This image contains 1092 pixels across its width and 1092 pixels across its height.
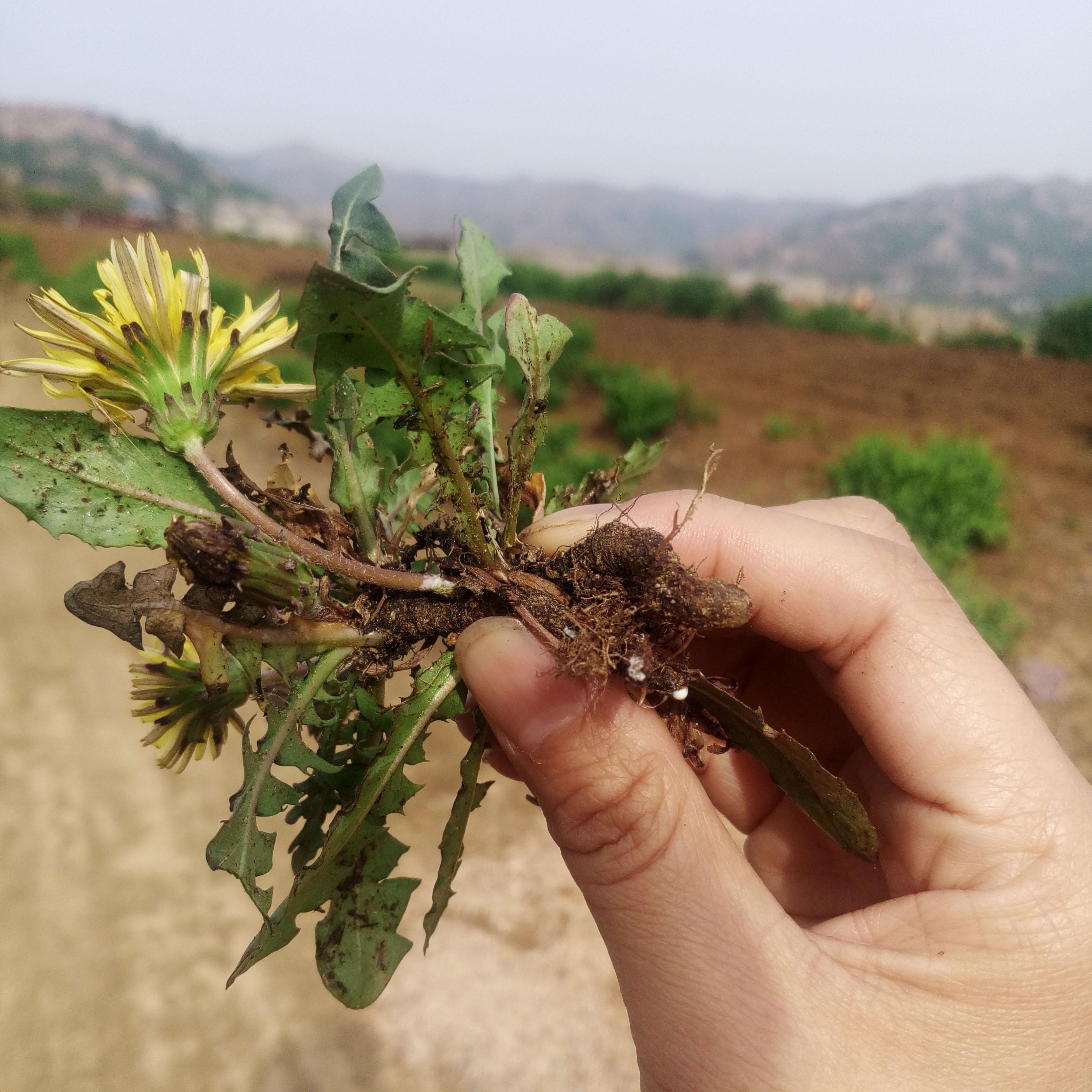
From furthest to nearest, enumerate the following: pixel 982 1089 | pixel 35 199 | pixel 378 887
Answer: pixel 35 199, pixel 378 887, pixel 982 1089

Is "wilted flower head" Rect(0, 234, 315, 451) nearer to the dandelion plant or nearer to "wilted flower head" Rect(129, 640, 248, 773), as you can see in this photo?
the dandelion plant

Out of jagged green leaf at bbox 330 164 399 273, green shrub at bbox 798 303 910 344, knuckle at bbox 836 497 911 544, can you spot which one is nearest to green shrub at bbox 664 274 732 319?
green shrub at bbox 798 303 910 344

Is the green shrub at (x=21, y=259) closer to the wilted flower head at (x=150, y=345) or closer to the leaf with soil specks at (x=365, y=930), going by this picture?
the wilted flower head at (x=150, y=345)

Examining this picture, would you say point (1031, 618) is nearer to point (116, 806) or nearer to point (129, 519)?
point (129, 519)

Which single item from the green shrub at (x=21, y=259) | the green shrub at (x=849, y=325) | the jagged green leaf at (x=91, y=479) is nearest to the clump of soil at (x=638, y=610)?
the jagged green leaf at (x=91, y=479)

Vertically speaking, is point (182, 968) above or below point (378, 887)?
below

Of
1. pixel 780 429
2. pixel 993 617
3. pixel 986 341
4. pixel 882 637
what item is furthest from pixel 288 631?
pixel 986 341

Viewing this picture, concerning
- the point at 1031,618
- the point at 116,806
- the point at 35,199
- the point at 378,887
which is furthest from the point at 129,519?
the point at 35,199
